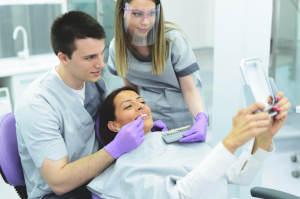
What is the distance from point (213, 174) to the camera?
1.02 metres

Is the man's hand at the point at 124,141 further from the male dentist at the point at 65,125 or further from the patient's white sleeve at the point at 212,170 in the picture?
the patient's white sleeve at the point at 212,170

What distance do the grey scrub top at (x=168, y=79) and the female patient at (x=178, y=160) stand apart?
0.59 ft

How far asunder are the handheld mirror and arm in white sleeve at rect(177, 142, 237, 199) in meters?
0.19

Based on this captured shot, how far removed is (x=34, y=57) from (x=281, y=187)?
3.20 m

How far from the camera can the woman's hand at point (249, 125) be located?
0.92 m

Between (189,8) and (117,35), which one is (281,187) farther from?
(189,8)

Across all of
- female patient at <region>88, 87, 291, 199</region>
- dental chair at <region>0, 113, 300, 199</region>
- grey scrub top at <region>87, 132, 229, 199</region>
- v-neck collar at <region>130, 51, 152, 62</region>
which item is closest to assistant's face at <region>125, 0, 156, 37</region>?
v-neck collar at <region>130, 51, 152, 62</region>

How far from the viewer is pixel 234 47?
1.84 m

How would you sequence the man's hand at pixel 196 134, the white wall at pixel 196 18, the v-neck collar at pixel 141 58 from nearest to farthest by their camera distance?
the man's hand at pixel 196 134
the v-neck collar at pixel 141 58
the white wall at pixel 196 18

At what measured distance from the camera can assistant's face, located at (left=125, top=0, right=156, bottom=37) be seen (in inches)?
59.0

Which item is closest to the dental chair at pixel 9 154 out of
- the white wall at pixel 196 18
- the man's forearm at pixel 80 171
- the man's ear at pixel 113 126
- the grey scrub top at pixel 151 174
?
the man's forearm at pixel 80 171

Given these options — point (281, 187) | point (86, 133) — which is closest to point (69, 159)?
point (86, 133)

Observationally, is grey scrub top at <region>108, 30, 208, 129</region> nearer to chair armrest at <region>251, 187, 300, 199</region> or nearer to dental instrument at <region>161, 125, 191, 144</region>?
dental instrument at <region>161, 125, 191, 144</region>

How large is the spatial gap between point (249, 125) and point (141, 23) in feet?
2.75
